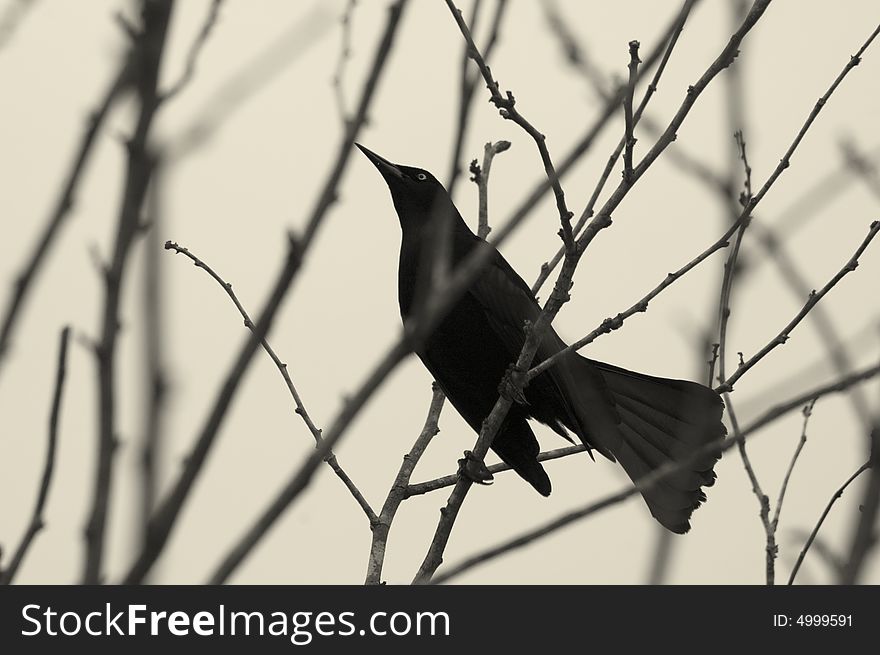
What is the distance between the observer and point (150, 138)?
48.1 inches

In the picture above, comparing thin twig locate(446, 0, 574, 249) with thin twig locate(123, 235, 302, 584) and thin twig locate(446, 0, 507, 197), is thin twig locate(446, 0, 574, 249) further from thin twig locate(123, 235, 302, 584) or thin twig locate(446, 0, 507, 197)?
thin twig locate(123, 235, 302, 584)

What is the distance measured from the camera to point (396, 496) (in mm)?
4496

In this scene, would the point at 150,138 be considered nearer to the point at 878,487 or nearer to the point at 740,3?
the point at 878,487

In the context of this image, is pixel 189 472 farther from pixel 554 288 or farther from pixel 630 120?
pixel 554 288

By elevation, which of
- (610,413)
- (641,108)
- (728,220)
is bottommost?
(728,220)

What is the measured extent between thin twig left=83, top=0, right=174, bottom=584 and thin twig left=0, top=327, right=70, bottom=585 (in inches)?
5.8

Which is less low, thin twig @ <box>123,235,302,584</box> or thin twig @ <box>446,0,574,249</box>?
thin twig @ <box>446,0,574,249</box>

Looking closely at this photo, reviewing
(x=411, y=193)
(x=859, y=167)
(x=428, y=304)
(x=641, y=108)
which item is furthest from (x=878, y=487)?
(x=411, y=193)

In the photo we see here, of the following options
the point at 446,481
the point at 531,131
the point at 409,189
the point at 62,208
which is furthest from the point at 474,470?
the point at 62,208

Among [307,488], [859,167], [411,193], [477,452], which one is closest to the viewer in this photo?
[307,488]

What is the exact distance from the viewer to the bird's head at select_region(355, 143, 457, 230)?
6.23 m

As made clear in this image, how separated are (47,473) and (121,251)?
44 cm

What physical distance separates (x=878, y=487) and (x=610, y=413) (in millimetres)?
4181

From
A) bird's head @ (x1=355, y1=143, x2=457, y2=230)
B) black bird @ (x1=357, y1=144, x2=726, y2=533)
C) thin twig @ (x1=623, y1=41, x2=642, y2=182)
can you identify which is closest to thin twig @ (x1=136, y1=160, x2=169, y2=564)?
thin twig @ (x1=623, y1=41, x2=642, y2=182)
